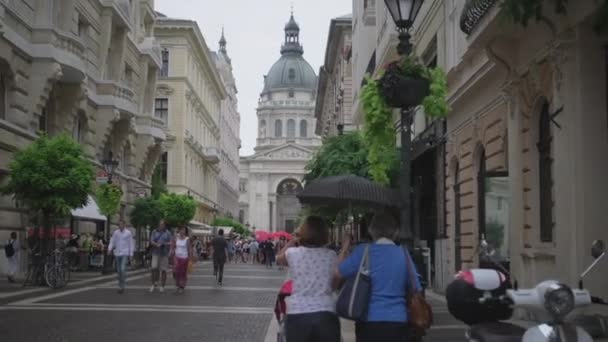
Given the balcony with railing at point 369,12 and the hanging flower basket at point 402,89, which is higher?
the balcony with railing at point 369,12

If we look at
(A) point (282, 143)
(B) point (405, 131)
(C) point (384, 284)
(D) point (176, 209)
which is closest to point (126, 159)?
(D) point (176, 209)

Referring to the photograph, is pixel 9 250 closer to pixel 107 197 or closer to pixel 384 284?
pixel 107 197

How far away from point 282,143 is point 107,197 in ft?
434

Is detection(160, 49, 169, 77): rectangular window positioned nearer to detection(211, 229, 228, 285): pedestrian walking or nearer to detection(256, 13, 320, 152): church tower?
detection(211, 229, 228, 285): pedestrian walking

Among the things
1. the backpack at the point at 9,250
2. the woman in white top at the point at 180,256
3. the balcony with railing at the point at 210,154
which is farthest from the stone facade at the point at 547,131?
the balcony with railing at the point at 210,154

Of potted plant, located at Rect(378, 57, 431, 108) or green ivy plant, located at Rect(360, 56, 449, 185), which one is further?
green ivy plant, located at Rect(360, 56, 449, 185)

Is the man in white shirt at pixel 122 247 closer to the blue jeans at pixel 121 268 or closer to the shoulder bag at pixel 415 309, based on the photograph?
the blue jeans at pixel 121 268

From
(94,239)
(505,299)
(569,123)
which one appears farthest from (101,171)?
(505,299)

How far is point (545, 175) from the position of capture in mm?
11812

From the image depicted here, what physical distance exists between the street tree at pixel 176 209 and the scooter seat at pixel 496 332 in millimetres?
40009

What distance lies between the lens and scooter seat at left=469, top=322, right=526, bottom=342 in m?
4.79

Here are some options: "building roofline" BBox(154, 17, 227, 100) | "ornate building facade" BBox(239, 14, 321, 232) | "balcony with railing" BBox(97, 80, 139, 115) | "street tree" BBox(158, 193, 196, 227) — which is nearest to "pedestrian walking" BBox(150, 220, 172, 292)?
"balcony with railing" BBox(97, 80, 139, 115)

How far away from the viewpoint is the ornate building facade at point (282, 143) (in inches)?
5832

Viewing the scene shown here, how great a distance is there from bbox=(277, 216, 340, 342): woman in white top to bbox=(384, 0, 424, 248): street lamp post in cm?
209
